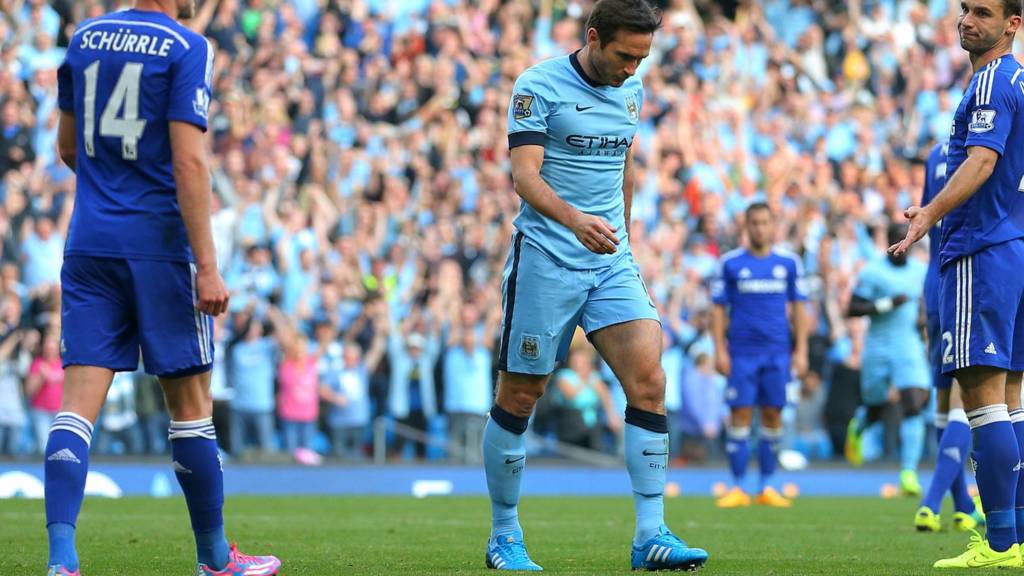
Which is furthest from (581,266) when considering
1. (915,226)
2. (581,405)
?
(581,405)

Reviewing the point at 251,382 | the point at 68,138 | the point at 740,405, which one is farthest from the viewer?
the point at 251,382

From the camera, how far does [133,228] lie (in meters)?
6.30

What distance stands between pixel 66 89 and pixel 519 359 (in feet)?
7.76

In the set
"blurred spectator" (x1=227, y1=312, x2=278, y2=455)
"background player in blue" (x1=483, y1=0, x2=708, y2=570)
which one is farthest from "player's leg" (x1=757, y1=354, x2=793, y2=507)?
"background player in blue" (x1=483, y1=0, x2=708, y2=570)

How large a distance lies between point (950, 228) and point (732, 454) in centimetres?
743

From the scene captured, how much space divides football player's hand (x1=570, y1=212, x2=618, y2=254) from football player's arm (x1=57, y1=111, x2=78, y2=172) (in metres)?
2.14

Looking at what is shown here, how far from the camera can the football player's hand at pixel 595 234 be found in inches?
279

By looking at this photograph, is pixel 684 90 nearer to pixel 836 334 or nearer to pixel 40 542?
pixel 836 334

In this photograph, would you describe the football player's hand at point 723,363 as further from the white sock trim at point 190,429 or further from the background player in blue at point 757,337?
the white sock trim at point 190,429

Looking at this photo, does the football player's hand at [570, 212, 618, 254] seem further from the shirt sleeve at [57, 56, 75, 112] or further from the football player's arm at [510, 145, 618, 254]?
the shirt sleeve at [57, 56, 75, 112]

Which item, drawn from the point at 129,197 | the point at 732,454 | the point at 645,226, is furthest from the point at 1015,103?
the point at 645,226

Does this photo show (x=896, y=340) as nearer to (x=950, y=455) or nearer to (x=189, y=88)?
(x=950, y=455)

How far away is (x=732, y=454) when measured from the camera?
14.9m

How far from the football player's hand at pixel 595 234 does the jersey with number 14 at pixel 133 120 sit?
1.74m
